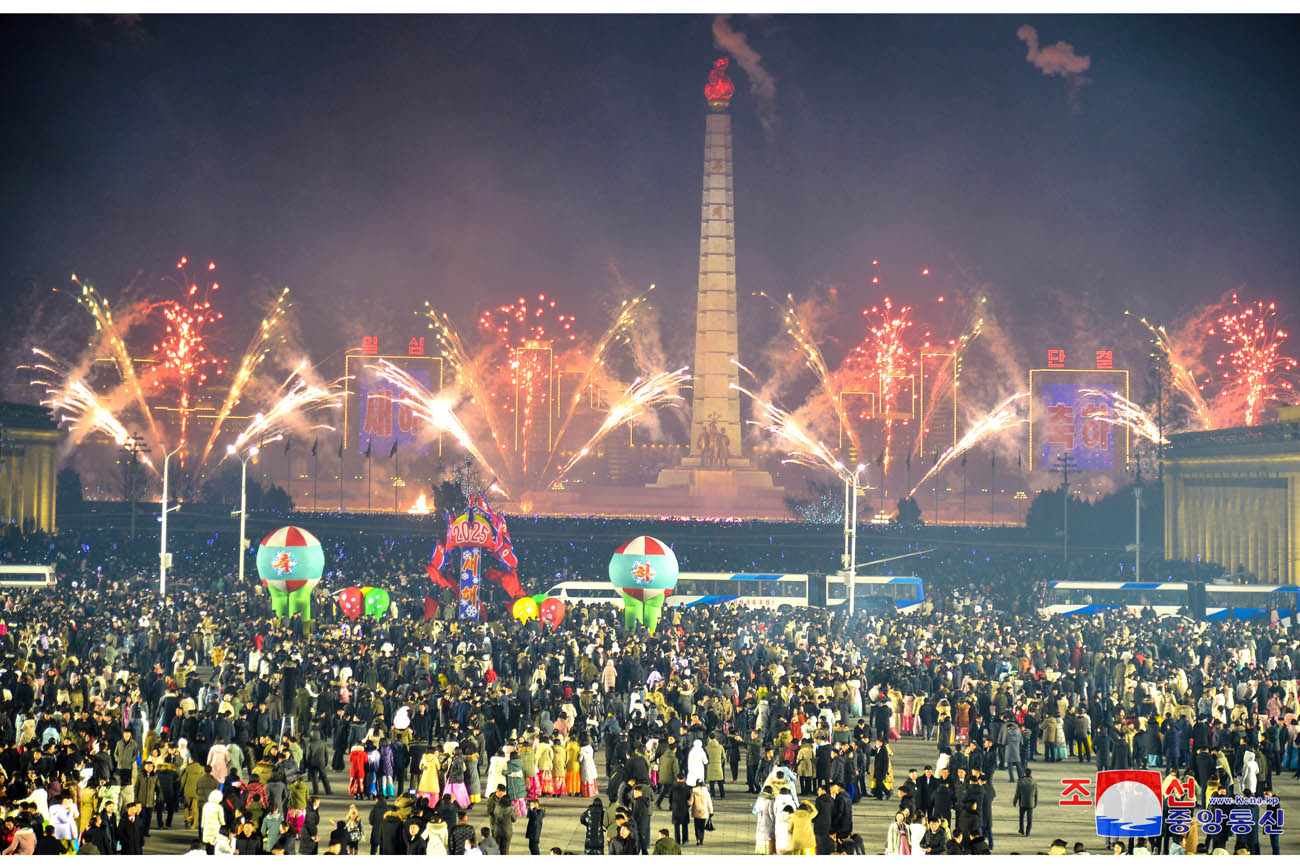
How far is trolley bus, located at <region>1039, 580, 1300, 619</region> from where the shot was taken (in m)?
45.3

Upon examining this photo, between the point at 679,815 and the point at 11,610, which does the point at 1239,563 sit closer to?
the point at 11,610

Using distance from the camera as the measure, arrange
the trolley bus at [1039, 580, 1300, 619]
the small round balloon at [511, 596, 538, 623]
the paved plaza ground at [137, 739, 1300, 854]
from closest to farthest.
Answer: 1. the paved plaza ground at [137, 739, 1300, 854]
2. the small round balloon at [511, 596, 538, 623]
3. the trolley bus at [1039, 580, 1300, 619]

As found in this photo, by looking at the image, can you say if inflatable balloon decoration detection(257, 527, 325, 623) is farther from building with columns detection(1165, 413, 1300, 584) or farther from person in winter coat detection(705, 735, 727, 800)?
building with columns detection(1165, 413, 1300, 584)

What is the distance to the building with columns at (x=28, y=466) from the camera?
6969cm

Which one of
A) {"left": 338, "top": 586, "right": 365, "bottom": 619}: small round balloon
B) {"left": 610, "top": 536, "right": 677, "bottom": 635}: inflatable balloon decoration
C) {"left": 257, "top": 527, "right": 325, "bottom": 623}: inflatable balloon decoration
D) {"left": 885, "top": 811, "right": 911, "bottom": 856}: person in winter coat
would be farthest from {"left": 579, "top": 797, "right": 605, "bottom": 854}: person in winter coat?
{"left": 338, "top": 586, "right": 365, "bottom": 619}: small round balloon

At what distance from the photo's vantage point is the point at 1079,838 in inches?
780

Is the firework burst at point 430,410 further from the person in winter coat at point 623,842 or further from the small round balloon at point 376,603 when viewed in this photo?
the person in winter coat at point 623,842

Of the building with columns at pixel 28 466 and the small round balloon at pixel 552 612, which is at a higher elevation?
the building with columns at pixel 28 466

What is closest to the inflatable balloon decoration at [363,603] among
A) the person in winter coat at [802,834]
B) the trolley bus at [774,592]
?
the trolley bus at [774,592]

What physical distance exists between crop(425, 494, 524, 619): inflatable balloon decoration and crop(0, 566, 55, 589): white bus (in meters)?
13.1

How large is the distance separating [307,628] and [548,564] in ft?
71.0

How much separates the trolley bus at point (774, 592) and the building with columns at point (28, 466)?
3090cm

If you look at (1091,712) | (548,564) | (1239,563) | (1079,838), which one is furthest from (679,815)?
(1239,563)

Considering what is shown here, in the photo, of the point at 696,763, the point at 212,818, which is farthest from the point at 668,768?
the point at 212,818
